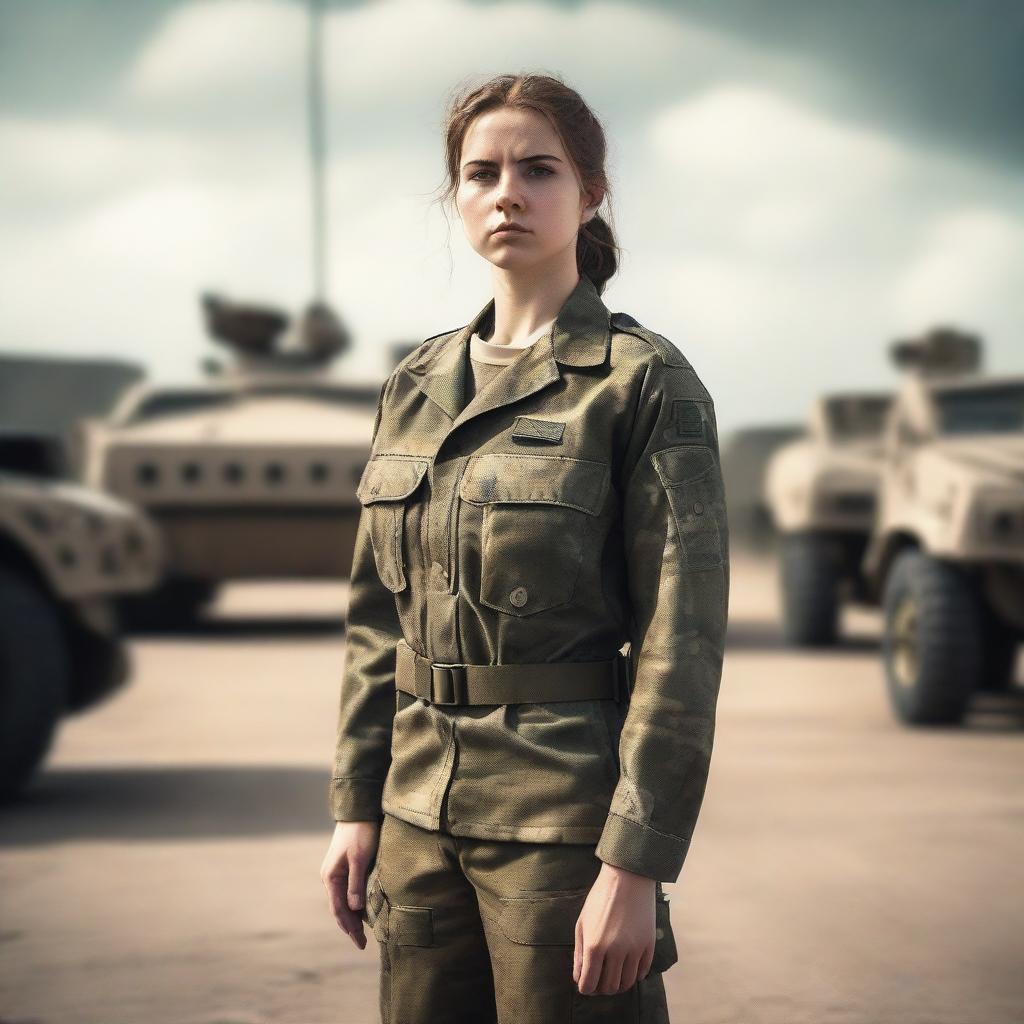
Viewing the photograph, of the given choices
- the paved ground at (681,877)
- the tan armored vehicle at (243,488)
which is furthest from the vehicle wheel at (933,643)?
the tan armored vehicle at (243,488)

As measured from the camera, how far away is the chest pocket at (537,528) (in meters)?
1.82

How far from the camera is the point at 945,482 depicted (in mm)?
6984

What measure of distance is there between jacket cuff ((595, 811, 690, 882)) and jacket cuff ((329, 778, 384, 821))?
0.36 meters

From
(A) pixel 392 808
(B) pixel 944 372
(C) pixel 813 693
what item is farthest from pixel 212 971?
(B) pixel 944 372

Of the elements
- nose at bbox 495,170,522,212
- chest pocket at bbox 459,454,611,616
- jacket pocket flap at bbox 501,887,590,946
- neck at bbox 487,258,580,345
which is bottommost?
jacket pocket flap at bbox 501,887,590,946

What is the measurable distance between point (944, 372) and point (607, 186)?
31.6 feet

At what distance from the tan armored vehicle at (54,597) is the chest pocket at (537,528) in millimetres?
3383

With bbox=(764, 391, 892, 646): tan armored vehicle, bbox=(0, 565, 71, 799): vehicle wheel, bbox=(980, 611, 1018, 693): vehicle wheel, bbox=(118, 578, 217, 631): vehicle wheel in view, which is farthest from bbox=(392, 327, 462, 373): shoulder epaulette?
bbox=(118, 578, 217, 631): vehicle wheel

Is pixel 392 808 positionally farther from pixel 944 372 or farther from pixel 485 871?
pixel 944 372

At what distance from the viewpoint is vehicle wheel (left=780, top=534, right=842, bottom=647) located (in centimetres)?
985

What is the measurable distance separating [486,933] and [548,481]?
0.47 metres

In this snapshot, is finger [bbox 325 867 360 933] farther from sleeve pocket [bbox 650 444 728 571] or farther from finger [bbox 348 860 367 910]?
sleeve pocket [bbox 650 444 728 571]

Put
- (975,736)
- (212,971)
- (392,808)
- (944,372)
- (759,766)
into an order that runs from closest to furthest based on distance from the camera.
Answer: (392,808) < (212,971) < (759,766) < (975,736) < (944,372)

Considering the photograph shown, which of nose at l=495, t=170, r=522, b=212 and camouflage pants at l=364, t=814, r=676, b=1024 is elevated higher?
nose at l=495, t=170, r=522, b=212
